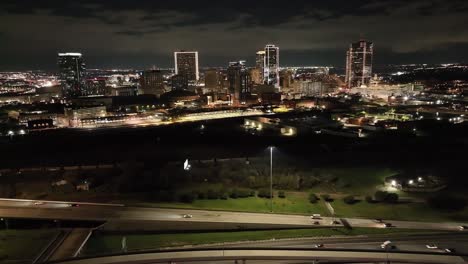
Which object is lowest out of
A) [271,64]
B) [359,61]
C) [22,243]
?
[22,243]

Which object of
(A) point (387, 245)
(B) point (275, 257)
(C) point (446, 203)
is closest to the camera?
(B) point (275, 257)

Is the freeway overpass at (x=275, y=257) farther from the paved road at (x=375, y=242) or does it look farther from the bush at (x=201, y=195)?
the bush at (x=201, y=195)

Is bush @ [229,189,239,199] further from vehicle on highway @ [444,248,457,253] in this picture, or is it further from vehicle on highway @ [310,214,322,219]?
vehicle on highway @ [444,248,457,253]

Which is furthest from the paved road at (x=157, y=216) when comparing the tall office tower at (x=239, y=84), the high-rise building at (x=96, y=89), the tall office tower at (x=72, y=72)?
the high-rise building at (x=96, y=89)

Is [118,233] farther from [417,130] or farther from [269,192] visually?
[417,130]

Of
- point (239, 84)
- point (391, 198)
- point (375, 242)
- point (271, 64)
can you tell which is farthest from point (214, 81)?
point (375, 242)

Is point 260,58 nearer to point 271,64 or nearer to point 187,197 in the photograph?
point 271,64

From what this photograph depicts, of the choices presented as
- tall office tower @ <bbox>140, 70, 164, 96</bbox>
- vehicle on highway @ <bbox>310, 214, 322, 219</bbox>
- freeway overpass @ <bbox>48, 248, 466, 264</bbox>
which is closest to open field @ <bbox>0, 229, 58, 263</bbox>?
freeway overpass @ <bbox>48, 248, 466, 264</bbox>
